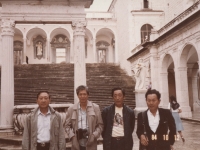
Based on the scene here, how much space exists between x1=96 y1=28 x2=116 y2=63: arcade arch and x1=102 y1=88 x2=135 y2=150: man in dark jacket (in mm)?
35664

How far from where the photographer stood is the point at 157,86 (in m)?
23.5

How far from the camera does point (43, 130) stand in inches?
145

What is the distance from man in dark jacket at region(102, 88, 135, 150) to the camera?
382 cm

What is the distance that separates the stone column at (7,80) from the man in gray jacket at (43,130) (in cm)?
595

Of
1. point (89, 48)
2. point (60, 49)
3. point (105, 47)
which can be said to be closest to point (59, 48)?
point (60, 49)

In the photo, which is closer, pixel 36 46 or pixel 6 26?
pixel 6 26

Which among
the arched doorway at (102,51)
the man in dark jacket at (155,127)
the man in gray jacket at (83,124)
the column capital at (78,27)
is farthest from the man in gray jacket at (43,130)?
the arched doorway at (102,51)

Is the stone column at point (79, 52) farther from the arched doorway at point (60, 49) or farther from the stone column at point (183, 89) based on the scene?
the arched doorway at point (60, 49)

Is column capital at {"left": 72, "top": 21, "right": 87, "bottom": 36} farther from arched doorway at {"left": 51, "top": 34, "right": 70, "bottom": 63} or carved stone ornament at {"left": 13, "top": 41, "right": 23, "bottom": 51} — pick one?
carved stone ornament at {"left": 13, "top": 41, "right": 23, "bottom": 51}

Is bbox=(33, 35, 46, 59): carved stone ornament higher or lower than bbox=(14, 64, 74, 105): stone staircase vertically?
higher

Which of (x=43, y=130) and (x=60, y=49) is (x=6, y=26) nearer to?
(x=43, y=130)

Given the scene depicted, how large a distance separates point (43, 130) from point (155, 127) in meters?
1.48

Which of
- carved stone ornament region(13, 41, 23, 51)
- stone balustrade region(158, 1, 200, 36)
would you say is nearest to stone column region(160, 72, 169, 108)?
stone balustrade region(158, 1, 200, 36)

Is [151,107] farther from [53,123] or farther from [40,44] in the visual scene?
[40,44]
